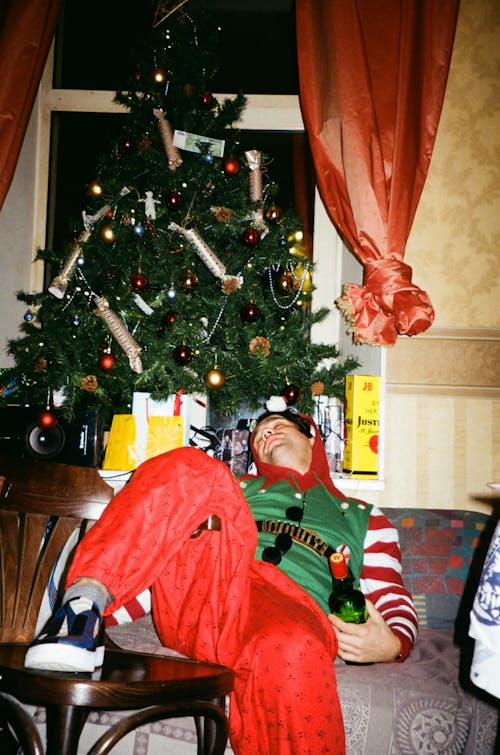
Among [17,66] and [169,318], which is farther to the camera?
[17,66]

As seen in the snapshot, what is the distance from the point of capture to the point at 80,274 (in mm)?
2213

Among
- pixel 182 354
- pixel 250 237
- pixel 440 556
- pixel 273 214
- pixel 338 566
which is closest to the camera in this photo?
pixel 338 566

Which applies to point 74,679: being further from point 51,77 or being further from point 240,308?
point 51,77

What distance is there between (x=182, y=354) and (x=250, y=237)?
1.80 ft

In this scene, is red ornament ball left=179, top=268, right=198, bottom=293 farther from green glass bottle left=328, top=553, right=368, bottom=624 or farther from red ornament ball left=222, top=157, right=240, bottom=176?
green glass bottle left=328, top=553, right=368, bottom=624

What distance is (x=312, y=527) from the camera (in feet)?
5.14

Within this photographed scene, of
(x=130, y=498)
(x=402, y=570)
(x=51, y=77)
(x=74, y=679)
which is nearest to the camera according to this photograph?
(x=74, y=679)

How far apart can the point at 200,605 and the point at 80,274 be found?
1519 mm

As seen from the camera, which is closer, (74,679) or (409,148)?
→ (74,679)

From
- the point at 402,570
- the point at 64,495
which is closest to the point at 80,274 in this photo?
the point at 64,495

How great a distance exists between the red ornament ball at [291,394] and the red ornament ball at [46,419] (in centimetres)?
89

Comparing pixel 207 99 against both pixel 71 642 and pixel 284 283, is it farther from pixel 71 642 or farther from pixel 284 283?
pixel 71 642

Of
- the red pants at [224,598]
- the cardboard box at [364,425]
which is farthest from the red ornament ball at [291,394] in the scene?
the red pants at [224,598]

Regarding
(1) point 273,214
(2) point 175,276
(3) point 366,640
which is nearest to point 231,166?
(1) point 273,214
